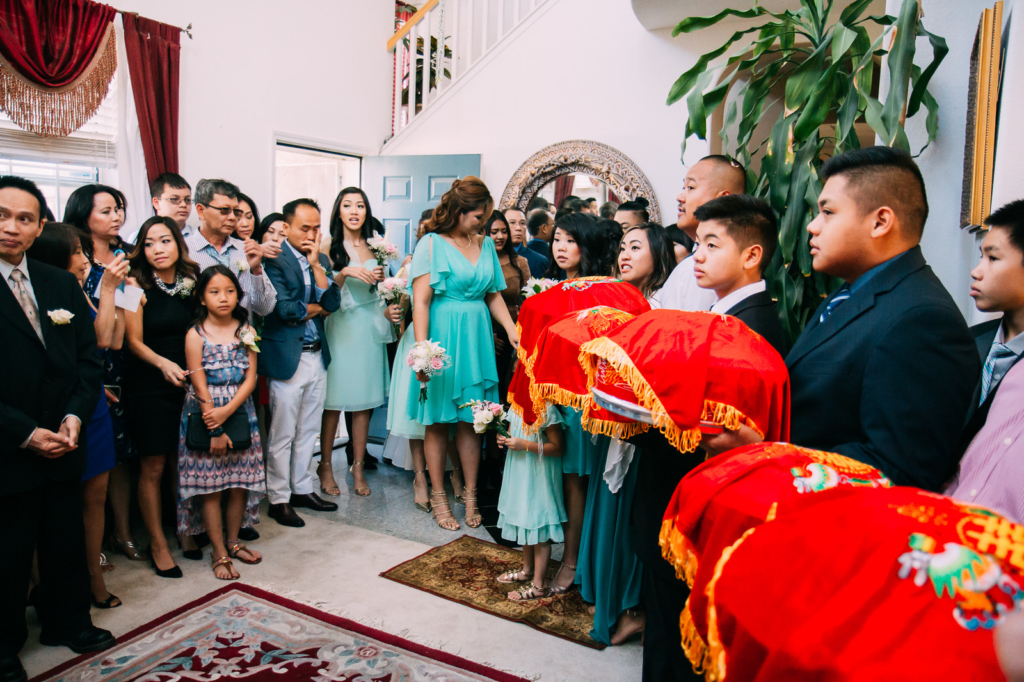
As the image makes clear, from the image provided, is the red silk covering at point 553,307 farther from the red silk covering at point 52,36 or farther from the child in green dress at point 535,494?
the red silk covering at point 52,36

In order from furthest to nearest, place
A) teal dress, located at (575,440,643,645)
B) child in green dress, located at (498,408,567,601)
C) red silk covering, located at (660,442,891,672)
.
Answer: child in green dress, located at (498,408,567,601), teal dress, located at (575,440,643,645), red silk covering, located at (660,442,891,672)

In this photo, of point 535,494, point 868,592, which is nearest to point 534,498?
point 535,494

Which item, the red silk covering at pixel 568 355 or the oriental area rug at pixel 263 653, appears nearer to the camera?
the red silk covering at pixel 568 355

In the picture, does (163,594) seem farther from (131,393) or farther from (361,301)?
(361,301)

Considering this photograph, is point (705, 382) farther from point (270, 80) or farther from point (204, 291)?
point (270, 80)

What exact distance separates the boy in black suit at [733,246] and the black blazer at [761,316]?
0.03m

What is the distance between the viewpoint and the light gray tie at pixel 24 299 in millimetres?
2010

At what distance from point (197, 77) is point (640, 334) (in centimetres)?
524

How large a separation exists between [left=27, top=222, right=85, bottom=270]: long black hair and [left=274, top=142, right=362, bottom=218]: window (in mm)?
4125

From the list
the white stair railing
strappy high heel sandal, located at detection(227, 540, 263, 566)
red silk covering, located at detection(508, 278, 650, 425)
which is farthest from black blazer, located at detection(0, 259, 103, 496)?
the white stair railing

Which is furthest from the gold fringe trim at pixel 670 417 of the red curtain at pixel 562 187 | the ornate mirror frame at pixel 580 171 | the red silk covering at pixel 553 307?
the red curtain at pixel 562 187

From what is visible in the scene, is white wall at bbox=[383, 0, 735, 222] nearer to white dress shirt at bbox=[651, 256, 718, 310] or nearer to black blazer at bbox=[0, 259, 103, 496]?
white dress shirt at bbox=[651, 256, 718, 310]

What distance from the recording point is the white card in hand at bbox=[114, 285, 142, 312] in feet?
8.42

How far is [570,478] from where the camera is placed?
2561 millimetres
